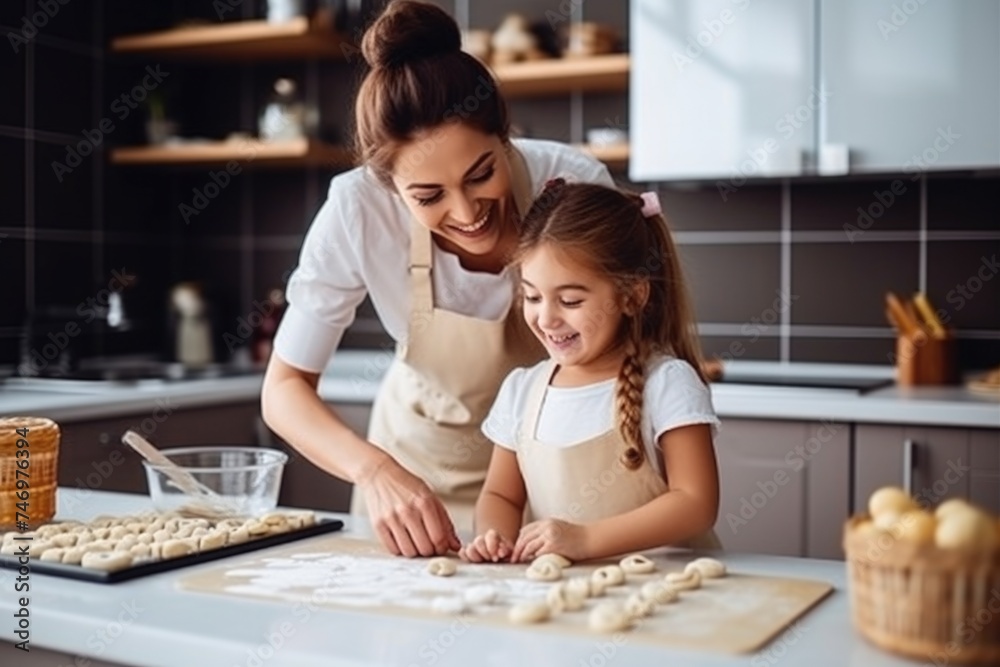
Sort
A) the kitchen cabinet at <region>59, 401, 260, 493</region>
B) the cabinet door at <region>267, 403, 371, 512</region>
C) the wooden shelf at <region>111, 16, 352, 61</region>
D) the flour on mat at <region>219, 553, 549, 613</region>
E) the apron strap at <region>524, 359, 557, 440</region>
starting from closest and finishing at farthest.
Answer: the flour on mat at <region>219, 553, 549, 613</region>
the apron strap at <region>524, 359, 557, 440</region>
the kitchen cabinet at <region>59, 401, 260, 493</region>
the cabinet door at <region>267, 403, 371, 512</region>
the wooden shelf at <region>111, 16, 352, 61</region>

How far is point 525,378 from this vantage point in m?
1.55

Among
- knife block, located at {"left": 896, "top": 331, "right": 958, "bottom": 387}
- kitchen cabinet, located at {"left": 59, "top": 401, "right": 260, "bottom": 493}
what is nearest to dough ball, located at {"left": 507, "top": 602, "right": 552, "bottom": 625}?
kitchen cabinet, located at {"left": 59, "top": 401, "right": 260, "bottom": 493}

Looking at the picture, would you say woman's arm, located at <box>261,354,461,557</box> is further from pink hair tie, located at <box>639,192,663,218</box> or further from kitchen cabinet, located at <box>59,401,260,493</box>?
kitchen cabinet, located at <box>59,401,260,493</box>

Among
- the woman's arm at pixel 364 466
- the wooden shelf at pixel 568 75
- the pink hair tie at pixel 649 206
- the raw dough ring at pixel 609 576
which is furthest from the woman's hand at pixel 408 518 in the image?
the wooden shelf at pixel 568 75

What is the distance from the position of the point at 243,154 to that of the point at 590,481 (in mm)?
2179

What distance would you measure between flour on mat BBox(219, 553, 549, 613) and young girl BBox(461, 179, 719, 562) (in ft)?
0.66

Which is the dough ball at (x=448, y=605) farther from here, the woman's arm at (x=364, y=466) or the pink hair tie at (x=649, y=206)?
the pink hair tie at (x=649, y=206)

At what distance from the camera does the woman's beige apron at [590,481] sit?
4.59 ft

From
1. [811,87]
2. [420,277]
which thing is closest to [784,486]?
[811,87]

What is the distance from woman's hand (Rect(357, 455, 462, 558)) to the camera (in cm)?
125

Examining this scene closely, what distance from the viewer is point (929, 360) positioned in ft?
8.71

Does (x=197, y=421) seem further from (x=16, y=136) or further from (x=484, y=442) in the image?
(x=484, y=442)

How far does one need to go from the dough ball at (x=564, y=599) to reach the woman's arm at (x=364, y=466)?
25cm

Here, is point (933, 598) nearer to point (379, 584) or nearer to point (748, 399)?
point (379, 584)
